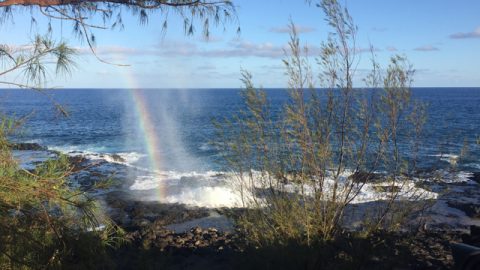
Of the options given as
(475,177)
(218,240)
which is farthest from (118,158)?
(475,177)

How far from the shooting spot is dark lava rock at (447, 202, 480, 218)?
16031 millimetres

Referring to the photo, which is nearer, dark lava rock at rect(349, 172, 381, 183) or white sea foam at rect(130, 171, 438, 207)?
dark lava rock at rect(349, 172, 381, 183)

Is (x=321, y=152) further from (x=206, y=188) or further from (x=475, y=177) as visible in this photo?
(x=475, y=177)

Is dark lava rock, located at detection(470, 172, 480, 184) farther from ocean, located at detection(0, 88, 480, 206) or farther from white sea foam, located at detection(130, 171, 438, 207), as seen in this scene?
white sea foam, located at detection(130, 171, 438, 207)

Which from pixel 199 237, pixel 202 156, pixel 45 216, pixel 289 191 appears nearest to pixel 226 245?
pixel 199 237

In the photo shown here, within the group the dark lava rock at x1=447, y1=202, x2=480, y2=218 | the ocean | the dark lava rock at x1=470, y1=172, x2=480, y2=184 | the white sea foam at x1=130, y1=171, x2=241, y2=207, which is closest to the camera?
the ocean

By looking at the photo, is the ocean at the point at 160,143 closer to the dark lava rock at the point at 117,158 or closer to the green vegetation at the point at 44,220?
the dark lava rock at the point at 117,158

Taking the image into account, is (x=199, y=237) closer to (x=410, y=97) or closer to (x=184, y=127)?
(x=410, y=97)

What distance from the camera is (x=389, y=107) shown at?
6664 mm

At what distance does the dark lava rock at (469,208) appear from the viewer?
1603 centimetres

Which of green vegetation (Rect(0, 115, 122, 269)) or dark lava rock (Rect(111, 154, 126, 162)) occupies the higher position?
green vegetation (Rect(0, 115, 122, 269))

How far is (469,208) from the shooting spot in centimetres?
1664

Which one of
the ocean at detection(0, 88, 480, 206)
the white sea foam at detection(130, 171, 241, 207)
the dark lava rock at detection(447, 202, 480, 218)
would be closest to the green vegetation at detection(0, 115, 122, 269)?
the ocean at detection(0, 88, 480, 206)

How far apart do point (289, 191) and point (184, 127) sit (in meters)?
49.5
